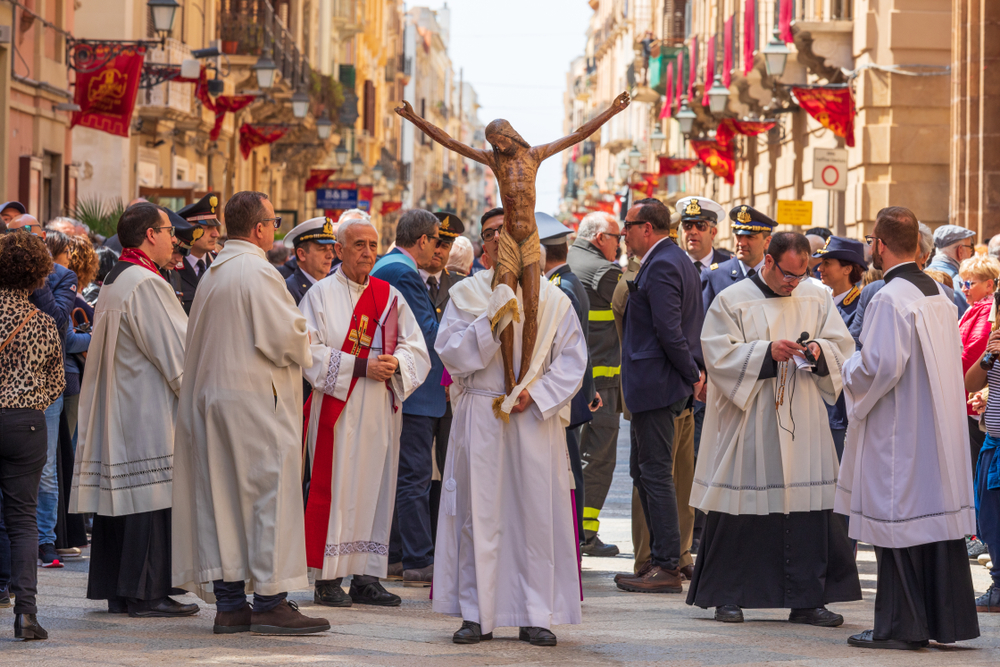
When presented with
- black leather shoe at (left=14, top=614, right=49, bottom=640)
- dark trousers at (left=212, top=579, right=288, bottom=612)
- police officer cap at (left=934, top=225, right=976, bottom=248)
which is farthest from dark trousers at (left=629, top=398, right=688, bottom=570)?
police officer cap at (left=934, top=225, right=976, bottom=248)

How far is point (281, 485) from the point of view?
20.5 feet

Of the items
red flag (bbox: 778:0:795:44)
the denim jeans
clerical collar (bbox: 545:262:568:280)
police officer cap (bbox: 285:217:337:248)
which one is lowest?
the denim jeans

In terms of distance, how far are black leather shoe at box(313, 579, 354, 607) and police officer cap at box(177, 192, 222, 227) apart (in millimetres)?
2479

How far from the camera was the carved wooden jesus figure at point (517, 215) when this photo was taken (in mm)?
6371

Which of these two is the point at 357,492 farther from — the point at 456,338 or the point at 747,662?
the point at 747,662

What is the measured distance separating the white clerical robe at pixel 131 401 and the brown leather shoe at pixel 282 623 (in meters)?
0.82

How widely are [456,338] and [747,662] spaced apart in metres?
1.92

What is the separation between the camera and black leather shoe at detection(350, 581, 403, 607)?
24.0ft

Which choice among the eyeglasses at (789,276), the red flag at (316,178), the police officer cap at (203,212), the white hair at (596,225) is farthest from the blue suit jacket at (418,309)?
the red flag at (316,178)

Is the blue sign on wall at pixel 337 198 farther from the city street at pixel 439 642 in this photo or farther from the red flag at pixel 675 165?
the city street at pixel 439 642

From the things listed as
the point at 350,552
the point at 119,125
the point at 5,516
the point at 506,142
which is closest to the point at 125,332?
the point at 5,516

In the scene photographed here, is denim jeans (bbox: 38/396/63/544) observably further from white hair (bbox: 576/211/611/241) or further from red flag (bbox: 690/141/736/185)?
red flag (bbox: 690/141/736/185)

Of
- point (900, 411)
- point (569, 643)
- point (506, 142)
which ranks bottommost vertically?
point (569, 643)

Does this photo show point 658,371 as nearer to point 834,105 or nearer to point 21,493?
point 21,493
